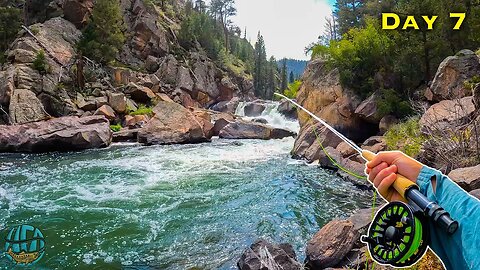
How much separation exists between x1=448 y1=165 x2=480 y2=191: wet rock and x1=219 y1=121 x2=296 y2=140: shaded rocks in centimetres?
1741

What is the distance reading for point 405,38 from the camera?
620 inches

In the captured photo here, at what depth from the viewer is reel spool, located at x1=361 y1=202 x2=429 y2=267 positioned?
1.40m

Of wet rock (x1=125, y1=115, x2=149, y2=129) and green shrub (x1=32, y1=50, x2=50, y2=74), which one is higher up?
green shrub (x1=32, y1=50, x2=50, y2=74)

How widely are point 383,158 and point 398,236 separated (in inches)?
15.9

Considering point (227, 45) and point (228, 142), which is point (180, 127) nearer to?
point (228, 142)

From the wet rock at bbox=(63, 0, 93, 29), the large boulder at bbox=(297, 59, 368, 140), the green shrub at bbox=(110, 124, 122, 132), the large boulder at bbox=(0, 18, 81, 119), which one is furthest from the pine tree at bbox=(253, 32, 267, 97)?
the green shrub at bbox=(110, 124, 122, 132)

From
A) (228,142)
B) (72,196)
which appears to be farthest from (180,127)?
(72,196)

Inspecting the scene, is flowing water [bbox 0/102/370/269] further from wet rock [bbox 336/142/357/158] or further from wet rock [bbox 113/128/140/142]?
wet rock [bbox 113/128/140/142]

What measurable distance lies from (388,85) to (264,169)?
773 centimetres

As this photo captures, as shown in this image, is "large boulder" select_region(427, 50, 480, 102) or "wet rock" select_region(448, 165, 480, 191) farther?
"large boulder" select_region(427, 50, 480, 102)

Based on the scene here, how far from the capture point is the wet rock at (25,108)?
741 inches

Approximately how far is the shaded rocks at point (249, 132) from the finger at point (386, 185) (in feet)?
71.2

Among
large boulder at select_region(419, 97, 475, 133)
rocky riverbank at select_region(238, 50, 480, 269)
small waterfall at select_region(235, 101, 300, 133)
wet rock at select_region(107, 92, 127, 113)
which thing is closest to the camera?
rocky riverbank at select_region(238, 50, 480, 269)

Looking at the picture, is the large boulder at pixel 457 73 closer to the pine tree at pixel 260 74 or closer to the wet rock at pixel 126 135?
the wet rock at pixel 126 135
